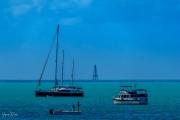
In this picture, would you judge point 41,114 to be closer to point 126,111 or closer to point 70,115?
point 70,115

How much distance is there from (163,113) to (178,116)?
23.6 ft

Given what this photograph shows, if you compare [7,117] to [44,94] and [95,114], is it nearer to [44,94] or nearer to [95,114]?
[95,114]

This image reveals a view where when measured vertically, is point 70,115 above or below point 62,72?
below

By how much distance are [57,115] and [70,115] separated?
1782mm

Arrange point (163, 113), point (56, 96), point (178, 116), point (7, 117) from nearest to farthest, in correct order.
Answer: point (7, 117) < point (178, 116) < point (163, 113) < point (56, 96)

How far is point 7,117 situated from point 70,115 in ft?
32.0

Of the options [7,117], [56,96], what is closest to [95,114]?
[7,117]

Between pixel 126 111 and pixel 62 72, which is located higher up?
pixel 62 72

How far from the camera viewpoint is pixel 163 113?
4493 inches

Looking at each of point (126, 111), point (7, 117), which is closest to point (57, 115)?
point (7, 117)

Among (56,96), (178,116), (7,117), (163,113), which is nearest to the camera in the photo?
(7,117)

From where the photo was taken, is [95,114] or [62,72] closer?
[95,114]

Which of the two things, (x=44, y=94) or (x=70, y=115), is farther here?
(x=44, y=94)

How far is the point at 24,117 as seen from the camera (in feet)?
335
